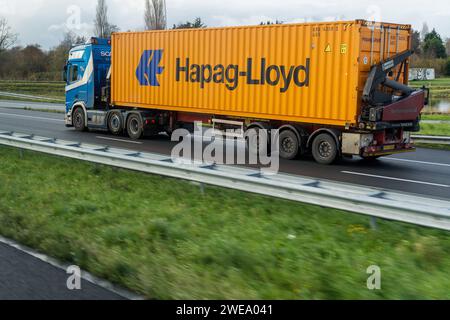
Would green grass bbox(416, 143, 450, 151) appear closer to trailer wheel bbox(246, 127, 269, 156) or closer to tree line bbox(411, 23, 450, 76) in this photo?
trailer wheel bbox(246, 127, 269, 156)

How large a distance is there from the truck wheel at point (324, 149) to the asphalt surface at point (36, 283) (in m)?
9.13

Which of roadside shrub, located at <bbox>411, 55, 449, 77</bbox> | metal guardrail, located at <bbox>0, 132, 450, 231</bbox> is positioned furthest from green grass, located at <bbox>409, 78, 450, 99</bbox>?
metal guardrail, located at <bbox>0, 132, 450, 231</bbox>

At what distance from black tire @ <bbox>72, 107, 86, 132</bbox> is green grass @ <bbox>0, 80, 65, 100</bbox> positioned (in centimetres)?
3131

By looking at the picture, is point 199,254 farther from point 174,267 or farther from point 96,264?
point 96,264

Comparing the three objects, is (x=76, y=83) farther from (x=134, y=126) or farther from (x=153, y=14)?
(x=153, y=14)

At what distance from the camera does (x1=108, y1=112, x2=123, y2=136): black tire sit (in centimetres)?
1980

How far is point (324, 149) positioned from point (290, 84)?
6.04 ft

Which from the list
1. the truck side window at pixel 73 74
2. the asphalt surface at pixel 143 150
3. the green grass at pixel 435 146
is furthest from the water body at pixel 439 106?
the truck side window at pixel 73 74

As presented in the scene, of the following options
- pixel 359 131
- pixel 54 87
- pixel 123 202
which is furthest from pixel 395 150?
pixel 54 87

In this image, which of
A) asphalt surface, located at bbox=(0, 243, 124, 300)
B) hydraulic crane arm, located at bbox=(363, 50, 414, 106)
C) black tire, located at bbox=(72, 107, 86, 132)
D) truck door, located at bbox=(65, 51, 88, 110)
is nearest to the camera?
asphalt surface, located at bbox=(0, 243, 124, 300)

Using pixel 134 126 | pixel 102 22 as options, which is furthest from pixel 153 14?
pixel 134 126

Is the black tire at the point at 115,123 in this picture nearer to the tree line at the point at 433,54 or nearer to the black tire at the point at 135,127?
the black tire at the point at 135,127

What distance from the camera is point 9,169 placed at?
11.0 meters

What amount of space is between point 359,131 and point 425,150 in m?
4.67
